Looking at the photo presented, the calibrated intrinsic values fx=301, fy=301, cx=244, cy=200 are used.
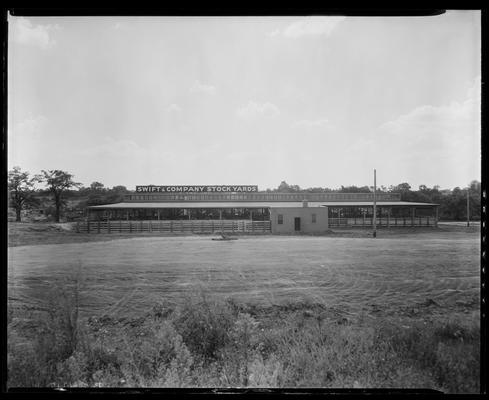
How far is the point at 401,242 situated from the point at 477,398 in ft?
8.15

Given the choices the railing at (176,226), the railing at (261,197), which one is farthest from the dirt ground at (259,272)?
the railing at (261,197)

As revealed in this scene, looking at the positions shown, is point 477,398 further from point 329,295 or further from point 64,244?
point 64,244

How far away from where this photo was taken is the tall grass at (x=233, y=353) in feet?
8.15

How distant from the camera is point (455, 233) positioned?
322cm

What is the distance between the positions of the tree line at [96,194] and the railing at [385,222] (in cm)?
36

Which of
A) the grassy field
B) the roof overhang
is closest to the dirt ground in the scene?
the grassy field

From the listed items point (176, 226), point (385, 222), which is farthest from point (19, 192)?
point (385, 222)

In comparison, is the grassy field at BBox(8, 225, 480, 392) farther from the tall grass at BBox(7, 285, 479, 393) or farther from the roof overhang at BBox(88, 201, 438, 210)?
the roof overhang at BBox(88, 201, 438, 210)

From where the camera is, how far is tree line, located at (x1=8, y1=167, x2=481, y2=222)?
9.09 feet

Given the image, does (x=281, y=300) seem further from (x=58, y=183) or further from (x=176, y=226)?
(x=58, y=183)

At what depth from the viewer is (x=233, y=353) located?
2.68 meters

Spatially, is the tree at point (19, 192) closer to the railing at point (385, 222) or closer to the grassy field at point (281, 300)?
the grassy field at point (281, 300)

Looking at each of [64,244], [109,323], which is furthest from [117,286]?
[64,244]

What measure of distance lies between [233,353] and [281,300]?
3.21 ft
